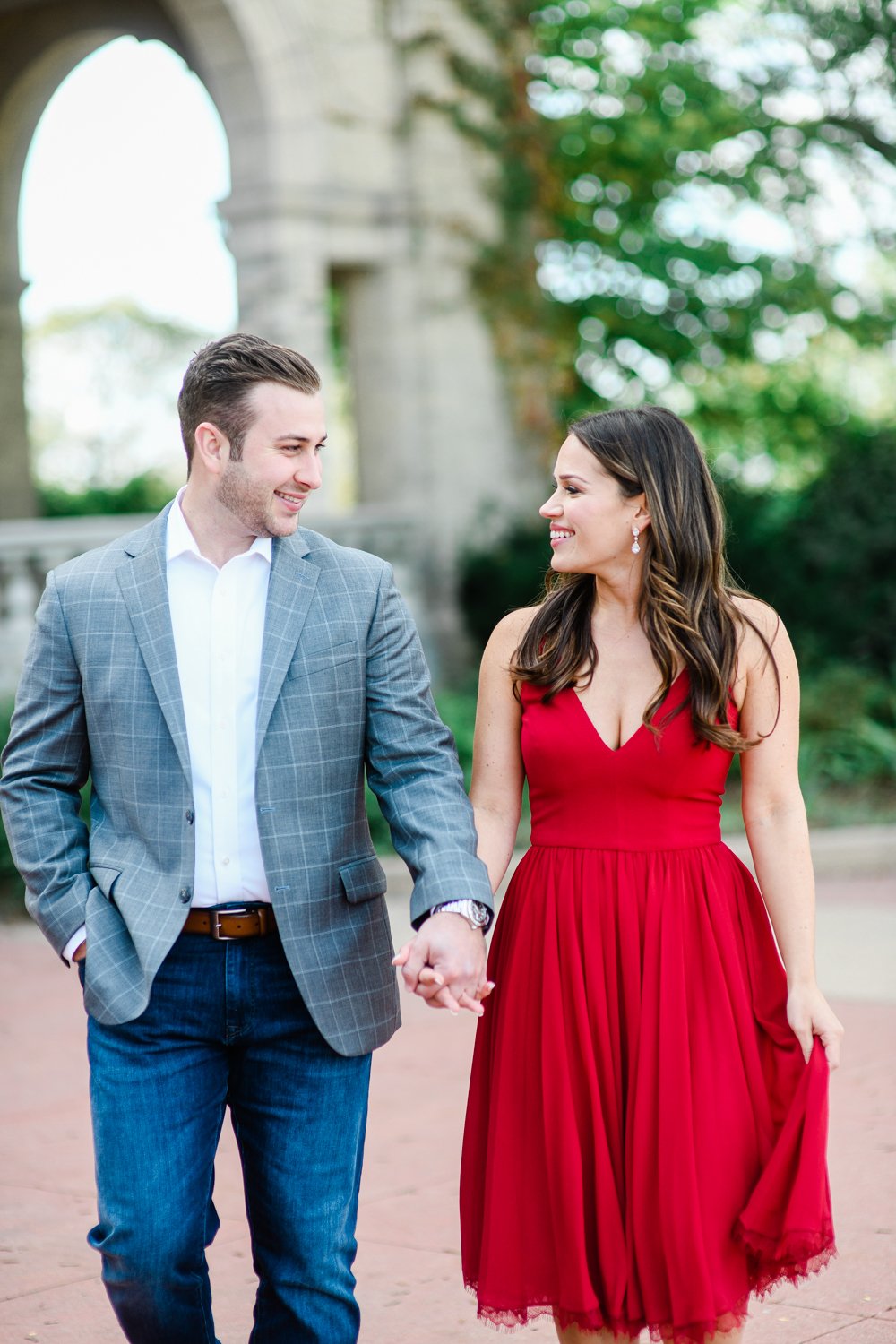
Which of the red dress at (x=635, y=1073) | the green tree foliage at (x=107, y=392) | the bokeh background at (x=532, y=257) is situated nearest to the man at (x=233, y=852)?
the red dress at (x=635, y=1073)

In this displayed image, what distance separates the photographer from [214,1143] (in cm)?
308

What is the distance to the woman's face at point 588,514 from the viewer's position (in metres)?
3.25

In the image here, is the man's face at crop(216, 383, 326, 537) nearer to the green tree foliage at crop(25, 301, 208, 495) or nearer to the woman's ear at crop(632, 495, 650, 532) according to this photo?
the woman's ear at crop(632, 495, 650, 532)

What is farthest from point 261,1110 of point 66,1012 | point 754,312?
point 754,312

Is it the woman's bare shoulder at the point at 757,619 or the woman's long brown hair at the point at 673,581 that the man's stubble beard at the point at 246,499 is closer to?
the woman's long brown hair at the point at 673,581

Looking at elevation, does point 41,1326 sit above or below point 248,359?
below

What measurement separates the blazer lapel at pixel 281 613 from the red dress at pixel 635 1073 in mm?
537

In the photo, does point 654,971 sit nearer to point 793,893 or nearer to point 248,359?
point 793,893

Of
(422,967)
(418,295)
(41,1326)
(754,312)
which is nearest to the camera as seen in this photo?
(422,967)

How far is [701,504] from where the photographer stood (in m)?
3.31

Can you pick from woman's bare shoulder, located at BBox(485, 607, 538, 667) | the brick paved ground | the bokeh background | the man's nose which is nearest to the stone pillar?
the bokeh background

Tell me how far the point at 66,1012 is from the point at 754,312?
978cm

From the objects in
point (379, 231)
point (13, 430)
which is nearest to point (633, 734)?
point (379, 231)

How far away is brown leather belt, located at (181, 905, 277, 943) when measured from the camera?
2984 mm
